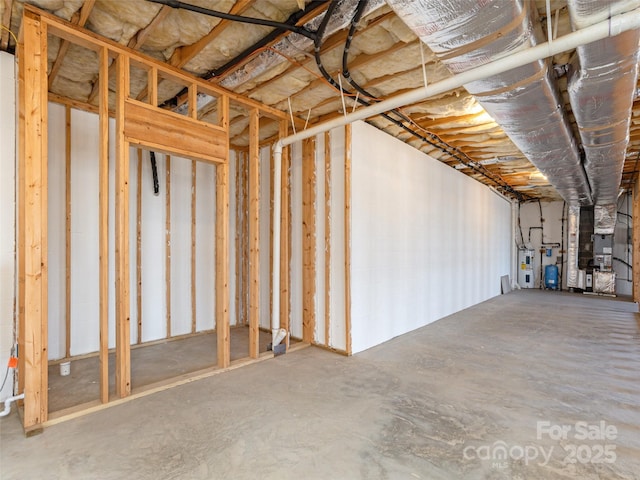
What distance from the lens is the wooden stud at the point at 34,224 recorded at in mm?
2186

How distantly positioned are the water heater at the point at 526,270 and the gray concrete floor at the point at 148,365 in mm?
9200

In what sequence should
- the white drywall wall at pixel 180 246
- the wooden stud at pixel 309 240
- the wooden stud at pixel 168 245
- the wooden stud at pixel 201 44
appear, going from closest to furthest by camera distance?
1. the wooden stud at pixel 201 44
2. the wooden stud at pixel 309 240
3. the wooden stud at pixel 168 245
4. the white drywall wall at pixel 180 246

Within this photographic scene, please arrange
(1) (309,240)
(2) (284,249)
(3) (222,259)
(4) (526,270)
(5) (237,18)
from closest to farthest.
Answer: (5) (237,18) → (3) (222,259) → (2) (284,249) → (1) (309,240) → (4) (526,270)

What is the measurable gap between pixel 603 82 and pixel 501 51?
0.91 meters

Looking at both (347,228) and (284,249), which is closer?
(347,228)

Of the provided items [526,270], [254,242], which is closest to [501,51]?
[254,242]

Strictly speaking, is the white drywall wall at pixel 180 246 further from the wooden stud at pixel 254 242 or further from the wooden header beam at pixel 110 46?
the wooden header beam at pixel 110 46

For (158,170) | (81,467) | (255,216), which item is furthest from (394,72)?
(81,467)

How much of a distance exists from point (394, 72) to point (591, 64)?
4.70 ft

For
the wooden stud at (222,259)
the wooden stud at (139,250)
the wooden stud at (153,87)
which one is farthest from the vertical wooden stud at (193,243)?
the wooden stud at (153,87)

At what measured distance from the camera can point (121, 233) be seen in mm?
2590

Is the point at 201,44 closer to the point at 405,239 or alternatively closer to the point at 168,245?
the point at 168,245

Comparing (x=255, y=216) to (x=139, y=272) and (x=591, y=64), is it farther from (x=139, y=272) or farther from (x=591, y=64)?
(x=591, y=64)

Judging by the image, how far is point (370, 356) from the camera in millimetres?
3723
